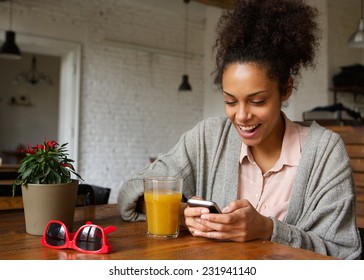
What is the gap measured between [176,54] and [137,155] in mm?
1603

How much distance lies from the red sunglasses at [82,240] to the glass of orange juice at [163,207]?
0.57 ft

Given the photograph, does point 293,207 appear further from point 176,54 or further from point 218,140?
point 176,54

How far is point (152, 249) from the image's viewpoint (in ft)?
2.98

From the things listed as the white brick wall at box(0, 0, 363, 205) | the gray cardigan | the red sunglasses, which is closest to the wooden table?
the red sunglasses

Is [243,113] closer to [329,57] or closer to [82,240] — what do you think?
[82,240]

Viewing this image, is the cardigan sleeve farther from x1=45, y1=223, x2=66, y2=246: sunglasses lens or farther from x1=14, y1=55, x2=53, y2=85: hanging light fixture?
x1=14, y1=55, x2=53, y2=85: hanging light fixture

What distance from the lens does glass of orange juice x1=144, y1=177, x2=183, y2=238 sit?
103 centimetres

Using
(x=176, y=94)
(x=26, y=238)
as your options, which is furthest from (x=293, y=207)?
(x=176, y=94)

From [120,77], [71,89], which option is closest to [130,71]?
[120,77]

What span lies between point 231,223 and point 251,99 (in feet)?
1.39

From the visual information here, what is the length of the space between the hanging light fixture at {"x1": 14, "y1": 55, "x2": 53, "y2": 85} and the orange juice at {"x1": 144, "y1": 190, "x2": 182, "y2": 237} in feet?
25.6

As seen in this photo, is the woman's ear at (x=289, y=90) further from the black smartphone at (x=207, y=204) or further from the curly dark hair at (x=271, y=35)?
the black smartphone at (x=207, y=204)

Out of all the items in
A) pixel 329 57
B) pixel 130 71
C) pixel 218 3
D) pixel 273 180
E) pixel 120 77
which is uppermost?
pixel 218 3

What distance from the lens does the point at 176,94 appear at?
20.4 feet
